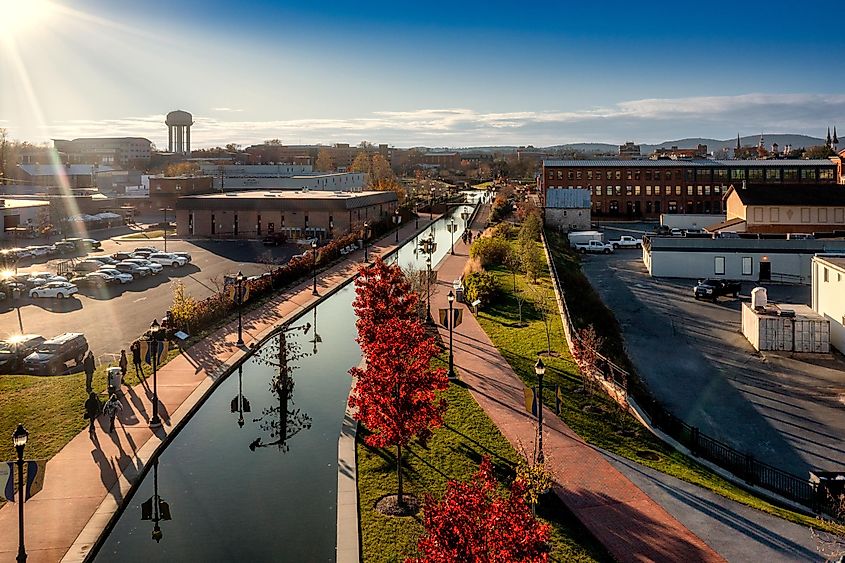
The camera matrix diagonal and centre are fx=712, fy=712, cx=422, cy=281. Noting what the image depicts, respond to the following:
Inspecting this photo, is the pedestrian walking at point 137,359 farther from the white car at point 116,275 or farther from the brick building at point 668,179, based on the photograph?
the brick building at point 668,179

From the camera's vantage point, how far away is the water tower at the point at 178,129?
18850 centimetres

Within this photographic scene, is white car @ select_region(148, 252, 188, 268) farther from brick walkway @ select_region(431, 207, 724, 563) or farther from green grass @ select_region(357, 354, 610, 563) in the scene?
green grass @ select_region(357, 354, 610, 563)

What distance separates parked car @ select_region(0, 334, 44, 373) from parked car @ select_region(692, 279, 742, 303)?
32.1m

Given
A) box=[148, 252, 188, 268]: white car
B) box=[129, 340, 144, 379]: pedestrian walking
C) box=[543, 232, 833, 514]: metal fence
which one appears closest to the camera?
box=[543, 232, 833, 514]: metal fence

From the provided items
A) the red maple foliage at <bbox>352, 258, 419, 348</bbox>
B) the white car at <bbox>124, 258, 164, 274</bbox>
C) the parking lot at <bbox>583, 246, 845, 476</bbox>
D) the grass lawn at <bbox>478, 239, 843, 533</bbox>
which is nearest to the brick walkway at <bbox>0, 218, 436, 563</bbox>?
the red maple foliage at <bbox>352, 258, 419, 348</bbox>

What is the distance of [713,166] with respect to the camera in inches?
3142

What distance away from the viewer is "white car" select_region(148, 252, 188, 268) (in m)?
48.2

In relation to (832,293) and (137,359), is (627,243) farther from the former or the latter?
(137,359)

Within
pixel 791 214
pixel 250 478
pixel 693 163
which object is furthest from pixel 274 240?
pixel 693 163

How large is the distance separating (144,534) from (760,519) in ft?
41.0

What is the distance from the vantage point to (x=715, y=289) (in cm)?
3916

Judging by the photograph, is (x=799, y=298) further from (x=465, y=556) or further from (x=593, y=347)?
(x=465, y=556)

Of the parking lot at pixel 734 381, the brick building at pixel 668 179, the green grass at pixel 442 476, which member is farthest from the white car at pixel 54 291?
the brick building at pixel 668 179

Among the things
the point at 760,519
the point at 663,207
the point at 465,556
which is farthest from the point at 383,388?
the point at 663,207
